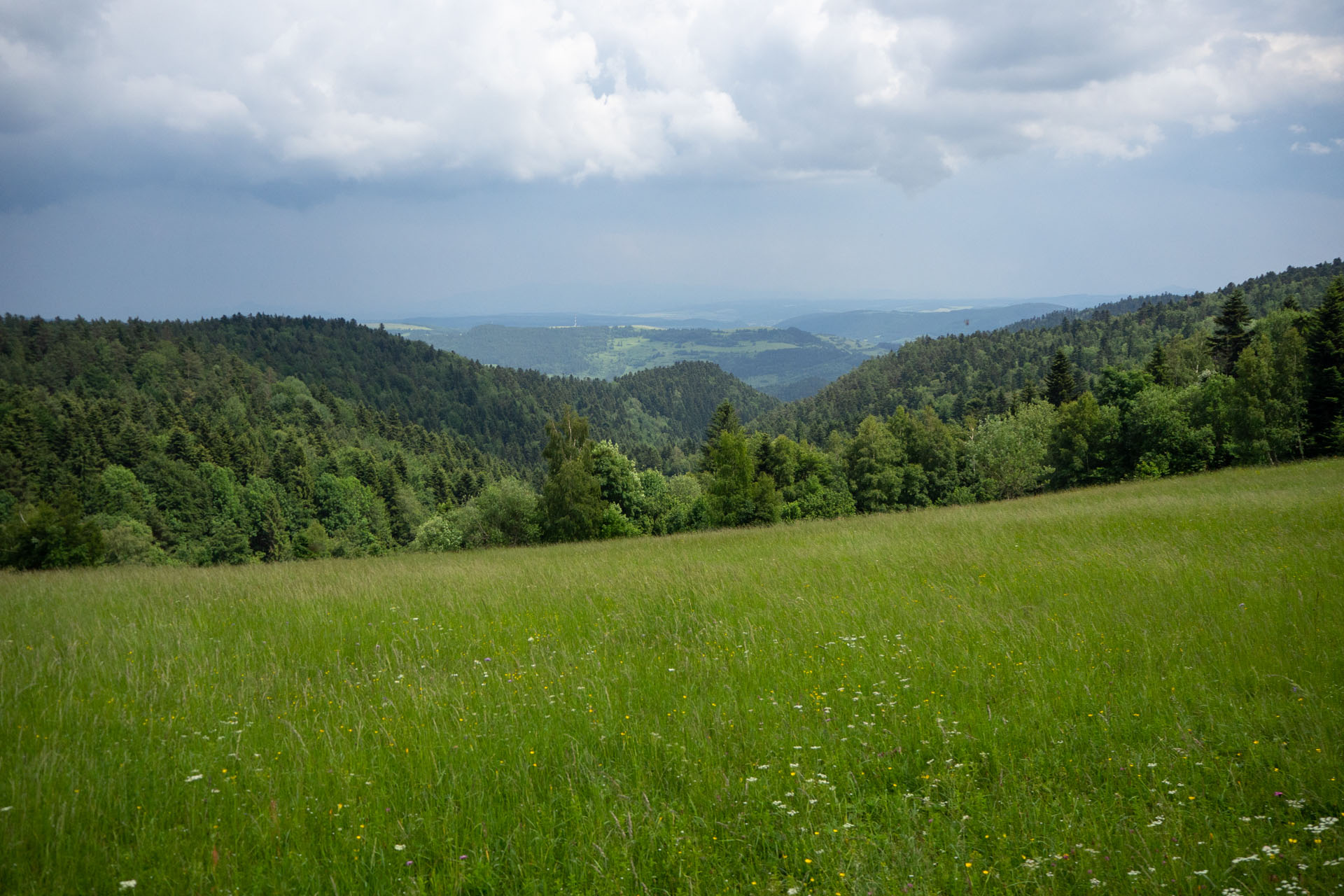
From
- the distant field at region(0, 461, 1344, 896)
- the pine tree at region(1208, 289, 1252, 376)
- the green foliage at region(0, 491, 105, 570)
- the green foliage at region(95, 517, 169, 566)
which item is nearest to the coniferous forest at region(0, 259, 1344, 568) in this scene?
the green foliage at region(0, 491, 105, 570)

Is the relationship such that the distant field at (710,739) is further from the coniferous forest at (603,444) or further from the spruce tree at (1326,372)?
the spruce tree at (1326,372)

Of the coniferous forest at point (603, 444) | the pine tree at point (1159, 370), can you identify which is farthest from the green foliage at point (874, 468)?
the pine tree at point (1159, 370)

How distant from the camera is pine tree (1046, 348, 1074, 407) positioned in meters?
63.8

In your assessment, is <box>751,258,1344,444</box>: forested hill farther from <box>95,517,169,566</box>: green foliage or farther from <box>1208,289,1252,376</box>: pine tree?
<box>95,517,169,566</box>: green foliage

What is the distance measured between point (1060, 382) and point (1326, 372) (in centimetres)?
2769

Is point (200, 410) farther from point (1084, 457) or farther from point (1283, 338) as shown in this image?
point (1283, 338)

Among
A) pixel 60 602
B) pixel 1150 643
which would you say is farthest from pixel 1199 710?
pixel 60 602

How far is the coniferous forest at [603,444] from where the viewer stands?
35.8 metres

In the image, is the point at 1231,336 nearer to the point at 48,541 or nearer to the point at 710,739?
the point at 710,739

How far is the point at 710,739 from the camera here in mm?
4332

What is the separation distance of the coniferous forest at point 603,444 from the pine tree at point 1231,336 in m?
0.23

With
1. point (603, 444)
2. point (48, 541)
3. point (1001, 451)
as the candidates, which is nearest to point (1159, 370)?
point (1001, 451)

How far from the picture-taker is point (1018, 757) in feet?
13.3

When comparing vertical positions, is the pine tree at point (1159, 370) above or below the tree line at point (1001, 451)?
above
